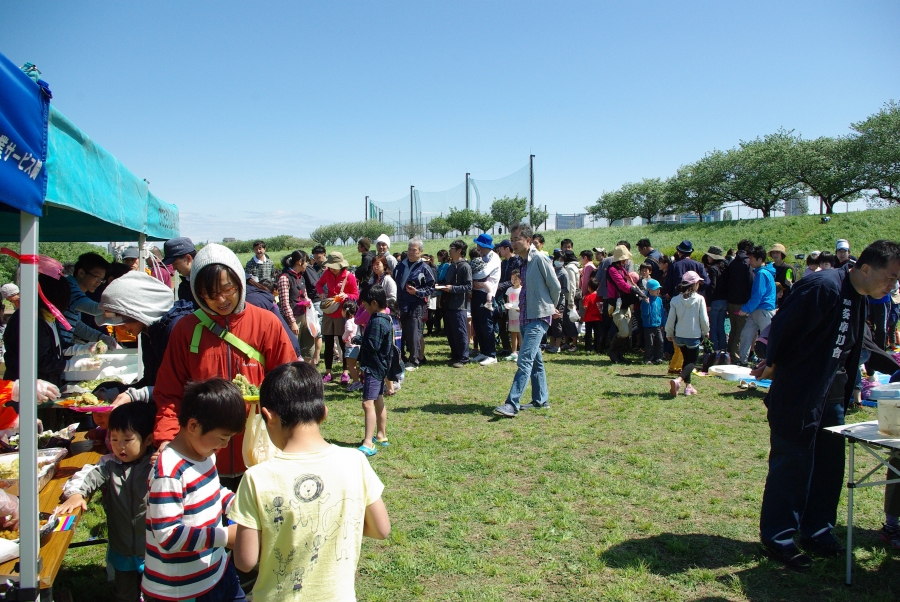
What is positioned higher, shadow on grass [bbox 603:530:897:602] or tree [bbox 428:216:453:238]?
tree [bbox 428:216:453:238]

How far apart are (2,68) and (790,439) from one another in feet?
13.7

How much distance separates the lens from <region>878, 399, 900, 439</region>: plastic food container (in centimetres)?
315

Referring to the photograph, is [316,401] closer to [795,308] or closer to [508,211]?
[795,308]

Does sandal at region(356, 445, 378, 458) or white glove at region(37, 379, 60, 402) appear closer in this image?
white glove at region(37, 379, 60, 402)

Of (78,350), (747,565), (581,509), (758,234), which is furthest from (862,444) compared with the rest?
(758,234)

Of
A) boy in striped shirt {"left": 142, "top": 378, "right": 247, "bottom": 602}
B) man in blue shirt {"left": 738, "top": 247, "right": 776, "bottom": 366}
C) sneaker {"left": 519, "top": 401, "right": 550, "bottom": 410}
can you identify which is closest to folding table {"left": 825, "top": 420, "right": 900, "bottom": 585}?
boy in striped shirt {"left": 142, "top": 378, "right": 247, "bottom": 602}

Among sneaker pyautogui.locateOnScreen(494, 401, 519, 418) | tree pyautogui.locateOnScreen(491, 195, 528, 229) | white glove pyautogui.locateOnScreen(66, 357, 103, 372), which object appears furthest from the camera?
tree pyautogui.locateOnScreen(491, 195, 528, 229)

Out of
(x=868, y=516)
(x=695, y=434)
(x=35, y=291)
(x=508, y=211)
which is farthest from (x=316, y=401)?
(x=508, y=211)

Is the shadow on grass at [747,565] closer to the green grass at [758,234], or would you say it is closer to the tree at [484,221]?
the green grass at [758,234]

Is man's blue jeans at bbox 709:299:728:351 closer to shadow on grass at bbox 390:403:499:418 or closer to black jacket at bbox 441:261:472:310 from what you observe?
black jacket at bbox 441:261:472:310

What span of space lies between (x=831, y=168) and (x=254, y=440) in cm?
5048

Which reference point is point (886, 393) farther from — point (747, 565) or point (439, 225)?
point (439, 225)

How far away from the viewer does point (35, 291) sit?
2.36m

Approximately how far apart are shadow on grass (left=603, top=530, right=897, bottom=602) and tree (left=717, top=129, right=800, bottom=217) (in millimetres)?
46928
